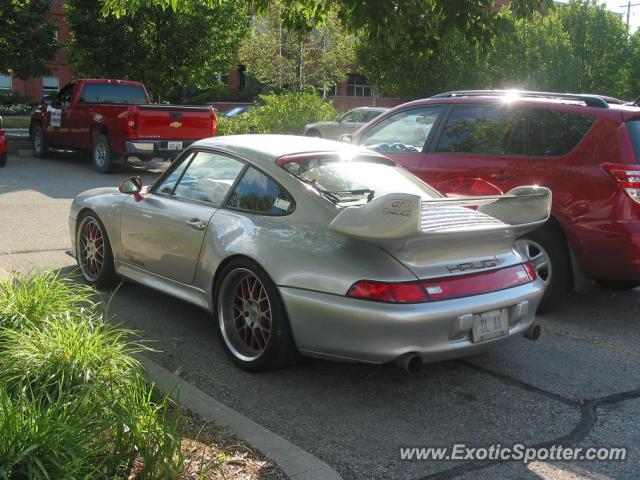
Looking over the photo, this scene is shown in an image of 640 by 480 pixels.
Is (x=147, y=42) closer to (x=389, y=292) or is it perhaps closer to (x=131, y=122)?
(x=131, y=122)

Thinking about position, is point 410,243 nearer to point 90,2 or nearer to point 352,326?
point 352,326

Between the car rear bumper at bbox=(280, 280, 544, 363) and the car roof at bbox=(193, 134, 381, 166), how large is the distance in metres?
1.15

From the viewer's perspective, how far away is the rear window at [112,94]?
16.0 metres

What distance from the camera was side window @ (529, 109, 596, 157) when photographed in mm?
6164

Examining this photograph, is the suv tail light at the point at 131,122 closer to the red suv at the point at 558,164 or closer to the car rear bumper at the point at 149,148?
the car rear bumper at the point at 149,148

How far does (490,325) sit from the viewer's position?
4.34 metres

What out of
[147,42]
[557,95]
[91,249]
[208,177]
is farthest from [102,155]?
[557,95]

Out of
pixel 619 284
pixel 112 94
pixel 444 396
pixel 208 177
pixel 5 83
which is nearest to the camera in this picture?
pixel 444 396

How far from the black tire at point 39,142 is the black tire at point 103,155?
102 inches

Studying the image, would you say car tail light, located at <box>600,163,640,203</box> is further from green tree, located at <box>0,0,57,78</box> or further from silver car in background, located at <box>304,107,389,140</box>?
green tree, located at <box>0,0,57,78</box>

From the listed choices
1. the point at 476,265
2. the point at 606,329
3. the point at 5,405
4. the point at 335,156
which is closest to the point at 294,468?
the point at 5,405

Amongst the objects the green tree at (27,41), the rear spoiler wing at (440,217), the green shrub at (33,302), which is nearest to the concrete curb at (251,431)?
the green shrub at (33,302)

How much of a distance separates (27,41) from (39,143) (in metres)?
9.80

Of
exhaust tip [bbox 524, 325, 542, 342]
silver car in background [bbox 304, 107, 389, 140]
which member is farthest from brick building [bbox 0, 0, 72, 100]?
exhaust tip [bbox 524, 325, 542, 342]
